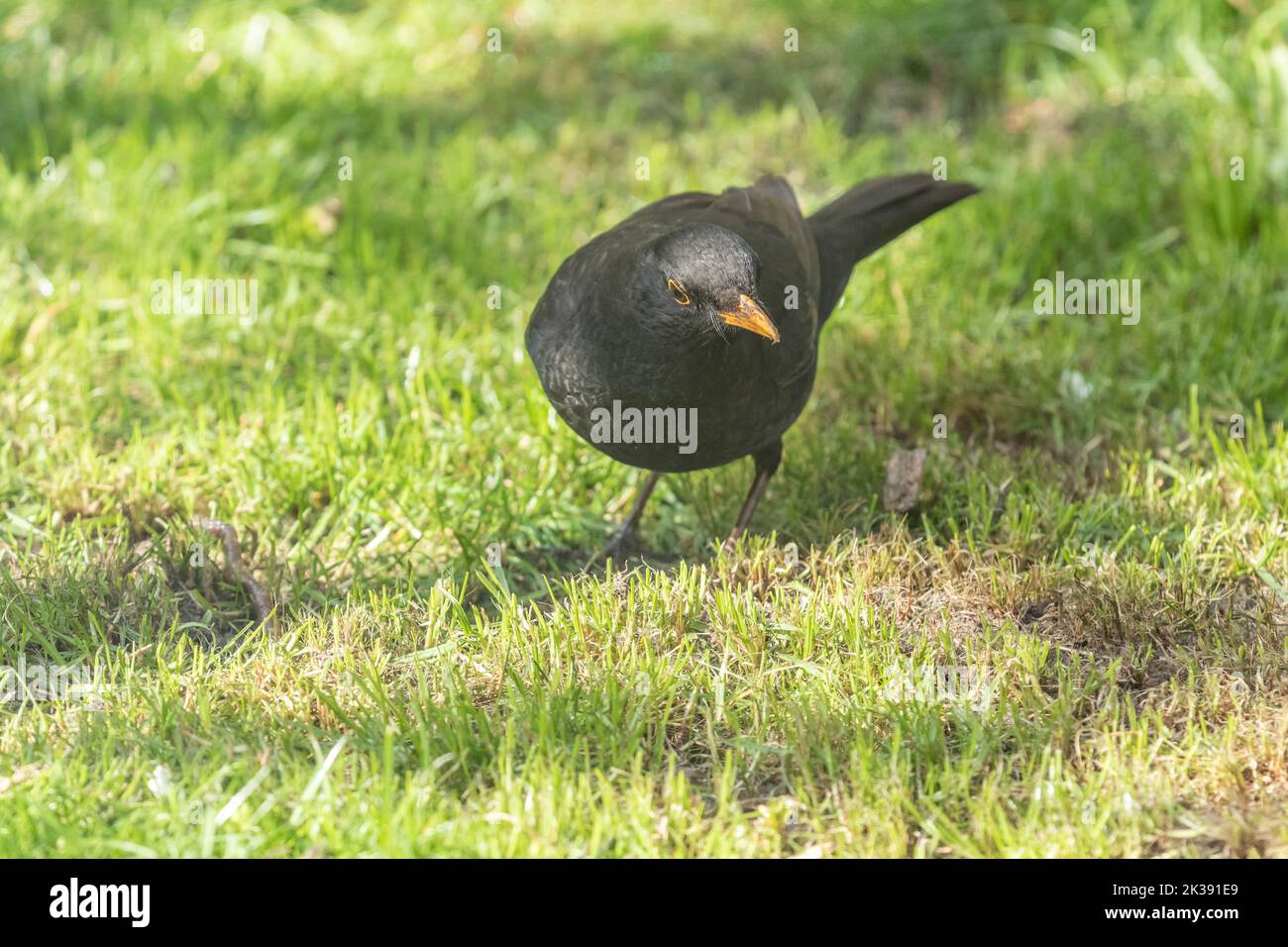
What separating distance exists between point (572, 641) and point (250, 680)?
82 cm

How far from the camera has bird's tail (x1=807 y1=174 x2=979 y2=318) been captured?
15.4 feet

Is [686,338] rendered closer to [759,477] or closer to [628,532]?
[759,477]

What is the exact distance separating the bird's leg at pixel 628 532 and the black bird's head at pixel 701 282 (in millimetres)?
928

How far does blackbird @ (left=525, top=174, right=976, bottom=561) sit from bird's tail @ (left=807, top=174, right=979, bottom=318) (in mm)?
245

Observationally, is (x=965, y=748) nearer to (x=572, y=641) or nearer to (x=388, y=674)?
(x=572, y=641)

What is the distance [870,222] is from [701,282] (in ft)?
4.48

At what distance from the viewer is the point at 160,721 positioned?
3.34 metres

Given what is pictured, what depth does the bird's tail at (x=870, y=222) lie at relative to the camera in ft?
15.4

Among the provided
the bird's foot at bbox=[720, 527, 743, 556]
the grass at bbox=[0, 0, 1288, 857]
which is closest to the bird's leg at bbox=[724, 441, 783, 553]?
the bird's foot at bbox=[720, 527, 743, 556]

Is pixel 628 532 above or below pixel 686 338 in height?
below

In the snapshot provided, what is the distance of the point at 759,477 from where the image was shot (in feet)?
14.4

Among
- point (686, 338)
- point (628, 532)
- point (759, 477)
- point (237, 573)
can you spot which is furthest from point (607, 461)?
point (237, 573)

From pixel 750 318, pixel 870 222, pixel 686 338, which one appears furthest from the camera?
pixel 870 222
